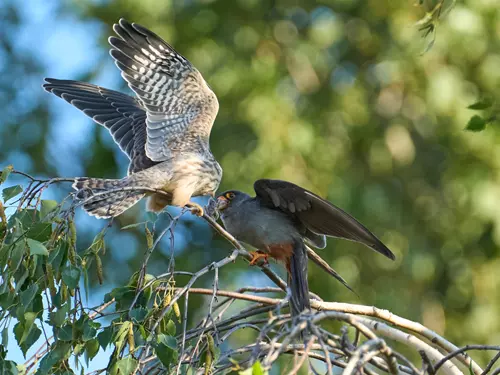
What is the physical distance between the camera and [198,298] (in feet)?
30.8

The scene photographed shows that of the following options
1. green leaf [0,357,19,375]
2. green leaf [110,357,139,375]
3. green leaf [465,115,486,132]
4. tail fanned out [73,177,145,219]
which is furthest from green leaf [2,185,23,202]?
green leaf [465,115,486,132]

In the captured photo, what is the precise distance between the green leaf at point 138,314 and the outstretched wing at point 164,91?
2678 mm

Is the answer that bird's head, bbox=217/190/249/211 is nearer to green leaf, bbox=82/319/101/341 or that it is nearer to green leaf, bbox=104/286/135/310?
green leaf, bbox=104/286/135/310

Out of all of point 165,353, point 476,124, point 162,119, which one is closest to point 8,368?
point 165,353

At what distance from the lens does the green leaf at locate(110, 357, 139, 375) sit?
2.49 m

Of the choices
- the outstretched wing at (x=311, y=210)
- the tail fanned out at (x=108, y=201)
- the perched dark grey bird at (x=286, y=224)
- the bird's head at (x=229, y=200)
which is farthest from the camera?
the bird's head at (x=229, y=200)

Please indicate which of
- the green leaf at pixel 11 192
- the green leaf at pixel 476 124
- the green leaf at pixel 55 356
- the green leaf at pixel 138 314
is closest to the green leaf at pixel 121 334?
the green leaf at pixel 138 314

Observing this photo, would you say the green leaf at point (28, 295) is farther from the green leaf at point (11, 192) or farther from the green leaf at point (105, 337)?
the green leaf at point (11, 192)

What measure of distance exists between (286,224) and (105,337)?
1.97 metres

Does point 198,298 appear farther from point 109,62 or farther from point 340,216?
point 340,216

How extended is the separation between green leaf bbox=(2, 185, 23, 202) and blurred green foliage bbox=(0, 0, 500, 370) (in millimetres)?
5419

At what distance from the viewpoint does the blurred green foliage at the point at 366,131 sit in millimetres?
8461

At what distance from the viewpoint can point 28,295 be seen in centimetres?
257

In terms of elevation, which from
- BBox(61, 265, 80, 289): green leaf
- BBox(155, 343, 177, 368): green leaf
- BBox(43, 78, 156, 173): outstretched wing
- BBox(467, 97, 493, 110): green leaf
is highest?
BBox(467, 97, 493, 110): green leaf
